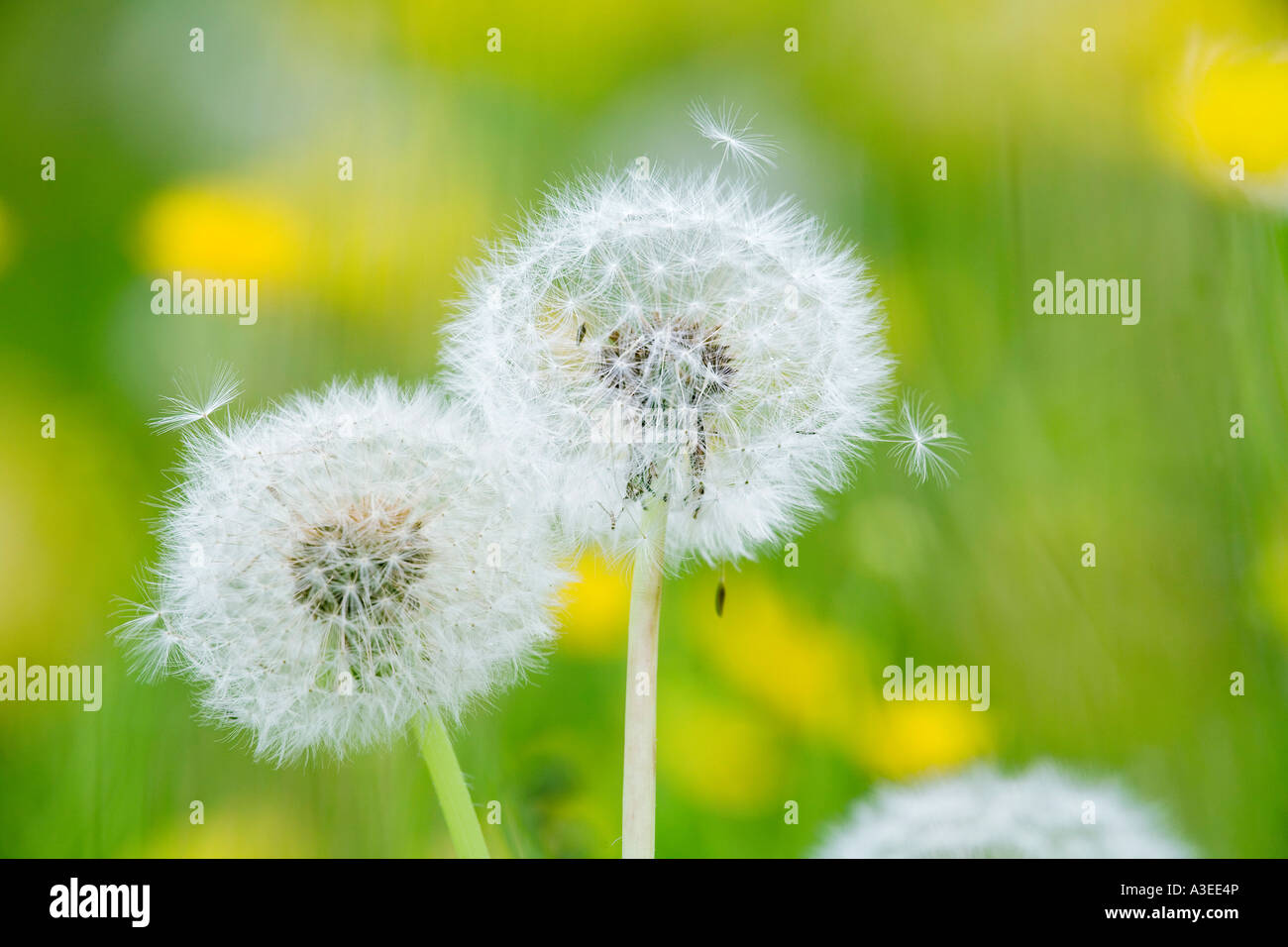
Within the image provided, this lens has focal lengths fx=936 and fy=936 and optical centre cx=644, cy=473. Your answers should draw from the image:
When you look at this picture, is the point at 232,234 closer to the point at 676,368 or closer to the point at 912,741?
the point at 676,368

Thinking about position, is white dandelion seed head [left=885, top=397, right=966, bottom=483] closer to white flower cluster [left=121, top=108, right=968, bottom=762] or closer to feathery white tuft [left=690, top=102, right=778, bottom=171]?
white flower cluster [left=121, top=108, right=968, bottom=762]

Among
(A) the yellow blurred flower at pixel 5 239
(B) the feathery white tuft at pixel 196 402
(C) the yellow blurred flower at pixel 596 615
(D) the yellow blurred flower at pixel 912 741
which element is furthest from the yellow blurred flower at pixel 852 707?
(A) the yellow blurred flower at pixel 5 239

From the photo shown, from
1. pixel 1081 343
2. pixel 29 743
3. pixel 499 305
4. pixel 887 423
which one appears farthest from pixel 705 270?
pixel 29 743

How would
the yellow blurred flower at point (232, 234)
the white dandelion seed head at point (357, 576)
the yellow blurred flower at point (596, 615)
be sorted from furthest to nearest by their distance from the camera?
1. the yellow blurred flower at point (232, 234)
2. the yellow blurred flower at point (596, 615)
3. the white dandelion seed head at point (357, 576)

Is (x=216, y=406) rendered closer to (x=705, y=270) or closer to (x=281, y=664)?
(x=281, y=664)

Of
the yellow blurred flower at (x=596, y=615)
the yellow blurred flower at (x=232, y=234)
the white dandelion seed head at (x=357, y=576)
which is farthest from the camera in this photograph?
the yellow blurred flower at (x=232, y=234)

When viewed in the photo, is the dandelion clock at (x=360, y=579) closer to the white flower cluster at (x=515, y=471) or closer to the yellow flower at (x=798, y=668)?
the white flower cluster at (x=515, y=471)

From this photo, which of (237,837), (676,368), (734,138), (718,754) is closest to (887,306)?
(734,138)
